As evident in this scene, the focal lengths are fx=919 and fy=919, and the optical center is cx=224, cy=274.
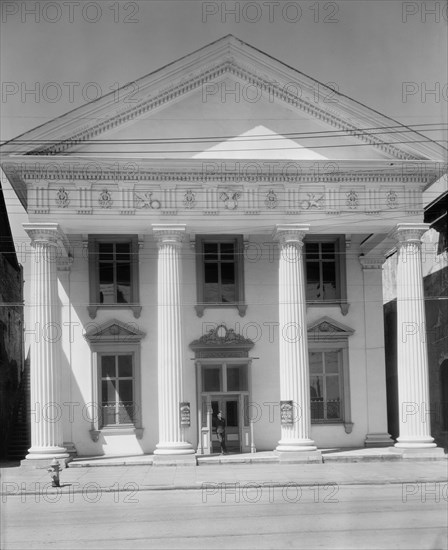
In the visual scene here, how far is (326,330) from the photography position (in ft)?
109

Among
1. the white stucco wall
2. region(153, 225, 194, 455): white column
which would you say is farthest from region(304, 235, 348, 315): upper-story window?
region(153, 225, 194, 455): white column

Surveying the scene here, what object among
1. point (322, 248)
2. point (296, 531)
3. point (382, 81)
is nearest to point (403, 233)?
point (322, 248)

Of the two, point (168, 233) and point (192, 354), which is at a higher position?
point (168, 233)

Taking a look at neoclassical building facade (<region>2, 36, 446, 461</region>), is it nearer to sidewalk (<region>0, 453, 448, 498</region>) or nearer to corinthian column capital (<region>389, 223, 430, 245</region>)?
corinthian column capital (<region>389, 223, 430, 245</region>)

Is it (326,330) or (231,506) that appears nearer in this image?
(231,506)

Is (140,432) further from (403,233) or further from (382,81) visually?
(382,81)

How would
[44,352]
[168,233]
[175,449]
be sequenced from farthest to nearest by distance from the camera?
[168,233]
[175,449]
[44,352]

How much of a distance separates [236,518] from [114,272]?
1775cm

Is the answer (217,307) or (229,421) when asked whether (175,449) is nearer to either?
(229,421)

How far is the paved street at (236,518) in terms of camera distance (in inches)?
533

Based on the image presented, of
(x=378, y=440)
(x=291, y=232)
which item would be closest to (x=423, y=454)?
(x=378, y=440)

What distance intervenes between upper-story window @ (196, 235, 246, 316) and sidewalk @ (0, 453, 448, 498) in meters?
5.99

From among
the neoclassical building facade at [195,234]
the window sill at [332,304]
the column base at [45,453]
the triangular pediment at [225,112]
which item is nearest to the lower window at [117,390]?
the neoclassical building facade at [195,234]

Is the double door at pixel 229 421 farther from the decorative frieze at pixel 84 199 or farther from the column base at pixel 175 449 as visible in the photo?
the decorative frieze at pixel 84 199
